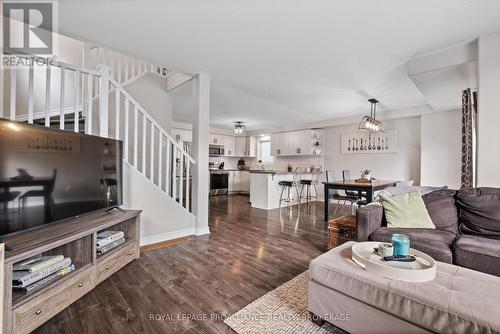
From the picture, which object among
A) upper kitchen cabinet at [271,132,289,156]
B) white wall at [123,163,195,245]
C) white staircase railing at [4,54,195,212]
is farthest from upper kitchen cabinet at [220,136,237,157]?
white wall at [123,163,195,245]

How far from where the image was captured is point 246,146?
892 cm

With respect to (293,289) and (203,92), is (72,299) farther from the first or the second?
(203,92)

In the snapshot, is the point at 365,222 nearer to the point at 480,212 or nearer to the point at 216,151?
the point at 480,212

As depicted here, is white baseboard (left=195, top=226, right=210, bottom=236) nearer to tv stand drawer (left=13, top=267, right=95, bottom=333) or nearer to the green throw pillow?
tv stand drawer (left=13, top=267, right=95, bottom=333)

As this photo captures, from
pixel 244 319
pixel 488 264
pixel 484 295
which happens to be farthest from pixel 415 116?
pixel 244 319

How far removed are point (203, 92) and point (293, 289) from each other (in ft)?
9.42

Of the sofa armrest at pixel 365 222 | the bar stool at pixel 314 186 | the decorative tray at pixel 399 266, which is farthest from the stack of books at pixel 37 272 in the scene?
the bar stool at pixel 314 186

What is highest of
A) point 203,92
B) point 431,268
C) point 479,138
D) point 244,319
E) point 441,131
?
point 203,92

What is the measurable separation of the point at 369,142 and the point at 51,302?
6582 millimetres

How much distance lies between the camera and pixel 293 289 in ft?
6.53

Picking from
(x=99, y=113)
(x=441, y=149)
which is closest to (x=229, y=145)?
(x=99, y=113)

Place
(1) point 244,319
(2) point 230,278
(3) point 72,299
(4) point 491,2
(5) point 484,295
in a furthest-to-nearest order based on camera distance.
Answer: (2) point 230,278, (4) point 491,2, (3) point 72,299, (1) point 244,319, (5) point 484,295

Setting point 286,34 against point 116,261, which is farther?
point 286,34

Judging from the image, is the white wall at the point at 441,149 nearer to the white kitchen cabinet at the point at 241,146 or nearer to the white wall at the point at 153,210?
the white wall at the point at 153,210
